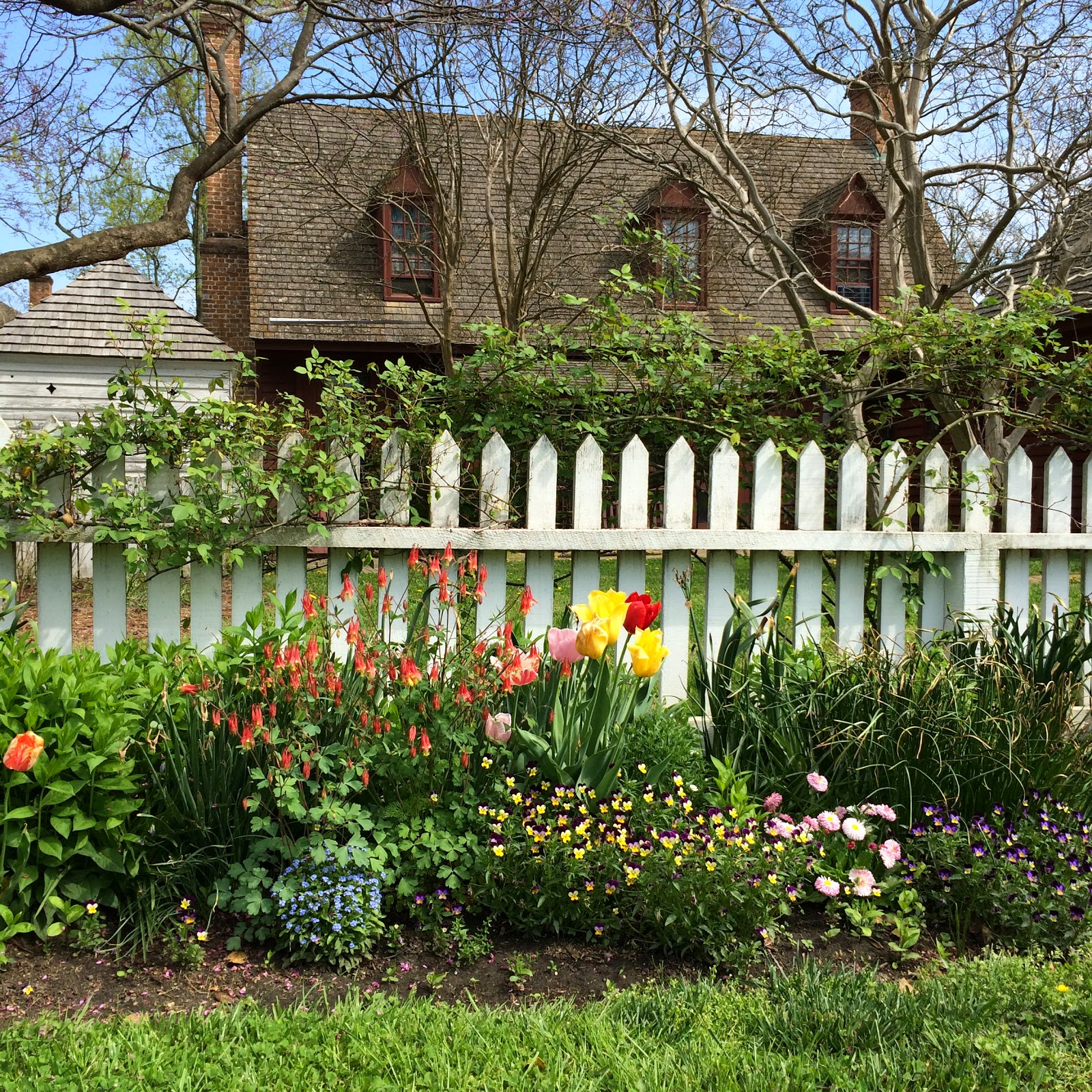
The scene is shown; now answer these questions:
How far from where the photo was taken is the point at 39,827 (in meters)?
2.48

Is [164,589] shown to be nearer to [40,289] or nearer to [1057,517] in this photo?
[1057,517]

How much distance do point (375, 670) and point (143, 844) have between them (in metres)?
0.82

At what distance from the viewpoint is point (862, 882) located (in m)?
2.76

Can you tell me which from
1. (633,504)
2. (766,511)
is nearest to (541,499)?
(633,504)

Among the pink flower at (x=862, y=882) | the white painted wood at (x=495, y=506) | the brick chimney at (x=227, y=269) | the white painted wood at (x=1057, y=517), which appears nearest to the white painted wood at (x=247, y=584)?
the white painted wood at (x=495, y=506)

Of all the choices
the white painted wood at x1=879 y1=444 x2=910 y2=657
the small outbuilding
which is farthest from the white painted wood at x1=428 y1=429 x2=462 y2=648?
the small outbuilding

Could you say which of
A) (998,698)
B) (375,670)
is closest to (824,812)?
(998,698)

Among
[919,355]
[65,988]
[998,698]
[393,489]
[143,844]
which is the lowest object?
[65,988]

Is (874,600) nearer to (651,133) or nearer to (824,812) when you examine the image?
(824,812)

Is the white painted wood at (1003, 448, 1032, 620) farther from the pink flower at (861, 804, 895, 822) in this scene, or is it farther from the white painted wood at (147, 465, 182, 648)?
the white painted wood at (147, 465, 182, 648)

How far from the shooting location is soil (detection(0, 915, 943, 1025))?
7.71 feet

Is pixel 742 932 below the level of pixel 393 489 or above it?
below

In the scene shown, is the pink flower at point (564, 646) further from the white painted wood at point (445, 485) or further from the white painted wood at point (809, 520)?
the white painted wood at point (809, 520)

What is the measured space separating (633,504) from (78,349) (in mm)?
11299
